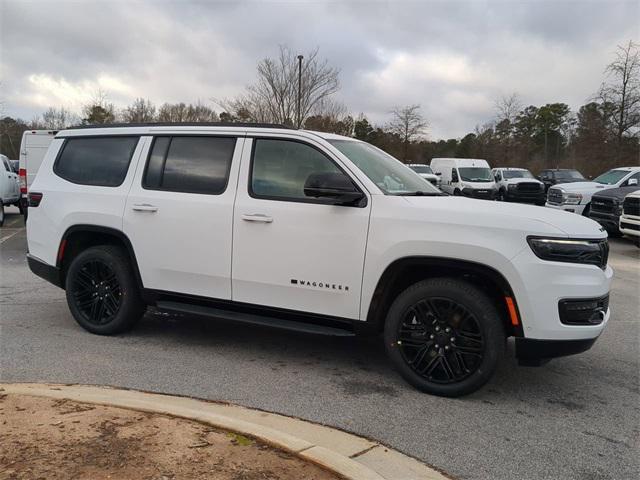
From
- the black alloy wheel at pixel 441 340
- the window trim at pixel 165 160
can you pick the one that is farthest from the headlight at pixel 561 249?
→ the window trim at pixel 165 160

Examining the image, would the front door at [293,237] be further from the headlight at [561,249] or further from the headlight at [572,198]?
the headlight at [572,198]

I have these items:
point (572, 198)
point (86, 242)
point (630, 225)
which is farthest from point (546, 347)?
point (572, 198)

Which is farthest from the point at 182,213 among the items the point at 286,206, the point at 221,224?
the point at 286,206

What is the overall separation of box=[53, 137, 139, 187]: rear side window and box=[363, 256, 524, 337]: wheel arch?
8.96ft

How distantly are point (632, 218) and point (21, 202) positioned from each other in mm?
15785

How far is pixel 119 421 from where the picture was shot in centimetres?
341

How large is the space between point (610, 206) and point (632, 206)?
5.77ft

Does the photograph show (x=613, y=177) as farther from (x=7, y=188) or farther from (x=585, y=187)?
(x=7, y=188)

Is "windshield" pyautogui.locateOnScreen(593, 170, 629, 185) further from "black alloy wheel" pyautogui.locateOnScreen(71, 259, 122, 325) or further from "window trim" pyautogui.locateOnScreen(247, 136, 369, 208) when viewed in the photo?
"black alloy wheel" pyautogui.locateOnScreen(71, 259, 122, 325)

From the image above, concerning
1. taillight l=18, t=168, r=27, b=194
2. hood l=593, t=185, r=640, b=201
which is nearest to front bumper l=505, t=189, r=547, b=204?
hood l=593, t=185, r=640, b=201

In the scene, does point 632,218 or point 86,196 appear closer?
point 86,196

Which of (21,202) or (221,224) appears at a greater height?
(221,224)

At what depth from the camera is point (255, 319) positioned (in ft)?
15.5

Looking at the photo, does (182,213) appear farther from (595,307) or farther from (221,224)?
(595,307)
